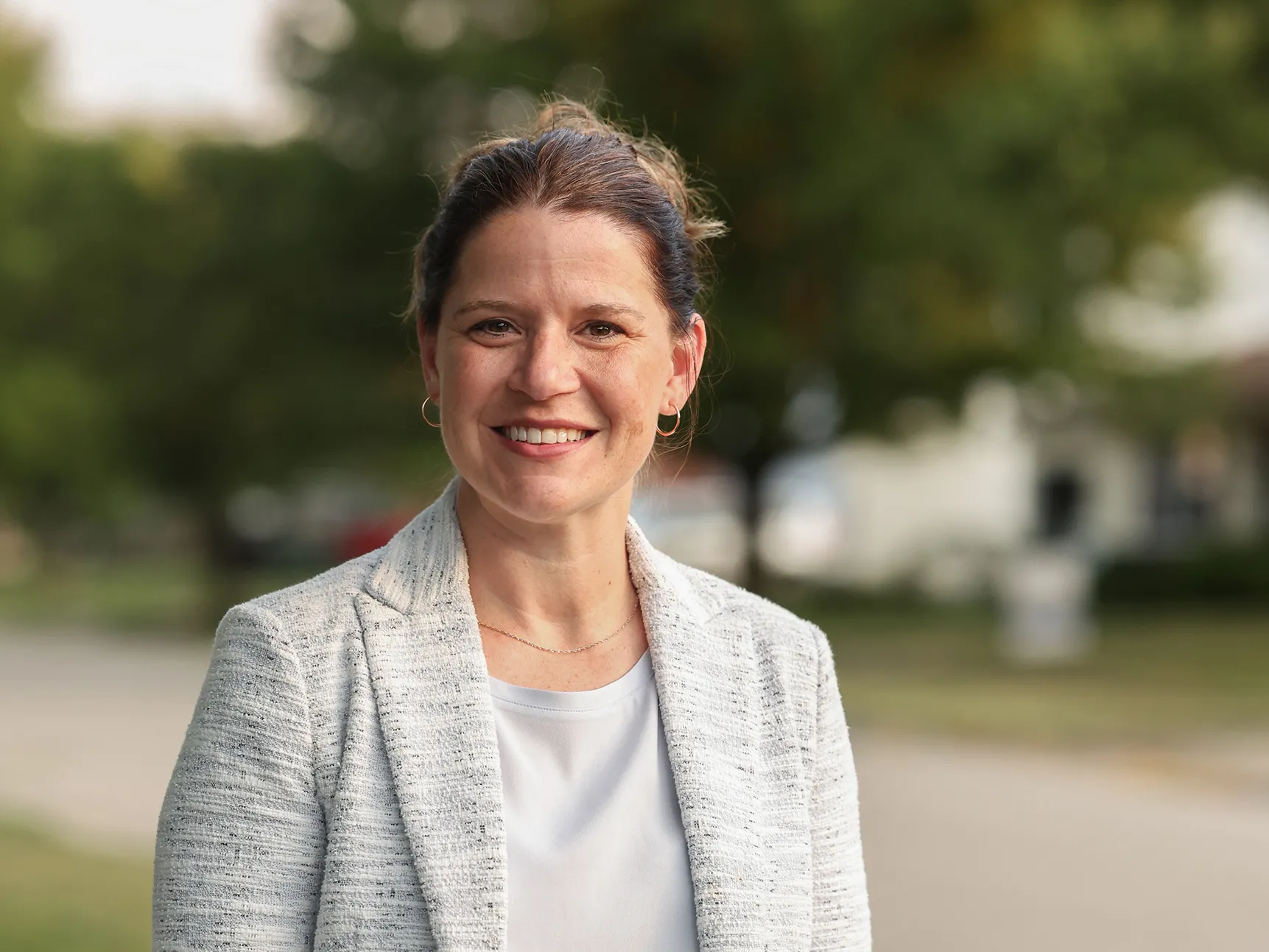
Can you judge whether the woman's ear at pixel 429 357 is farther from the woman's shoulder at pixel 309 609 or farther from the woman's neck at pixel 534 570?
the woman's shoulder at pixel 309 609

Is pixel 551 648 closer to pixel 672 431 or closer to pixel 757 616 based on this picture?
pixel 757 616

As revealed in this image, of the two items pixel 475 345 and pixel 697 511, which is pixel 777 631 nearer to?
pixel 475 345

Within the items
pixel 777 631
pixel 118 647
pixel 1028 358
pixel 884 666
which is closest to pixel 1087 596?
pixel 1028 358

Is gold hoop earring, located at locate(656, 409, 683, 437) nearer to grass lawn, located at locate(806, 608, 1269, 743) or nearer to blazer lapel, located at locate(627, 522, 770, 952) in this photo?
blazer lapel, located at locate(627, 522, 770, 952)

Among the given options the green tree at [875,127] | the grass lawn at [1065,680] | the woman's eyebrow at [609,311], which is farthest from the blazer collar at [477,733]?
the green tree at [875,127]

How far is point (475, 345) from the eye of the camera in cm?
214

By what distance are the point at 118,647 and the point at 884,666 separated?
33.7 feet

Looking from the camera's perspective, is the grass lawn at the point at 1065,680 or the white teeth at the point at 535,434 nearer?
the white teeth at the point at 535,434

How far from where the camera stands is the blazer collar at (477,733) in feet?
6.58

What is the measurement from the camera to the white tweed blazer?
1969mm

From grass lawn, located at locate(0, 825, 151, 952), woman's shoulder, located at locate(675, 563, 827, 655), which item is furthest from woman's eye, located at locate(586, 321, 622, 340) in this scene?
grass lawn, located at locate(0, 825, 151, 952)

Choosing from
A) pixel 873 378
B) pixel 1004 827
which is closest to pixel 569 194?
pixel 1004 827

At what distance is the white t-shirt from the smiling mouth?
329 mm

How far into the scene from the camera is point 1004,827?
9859 mm
